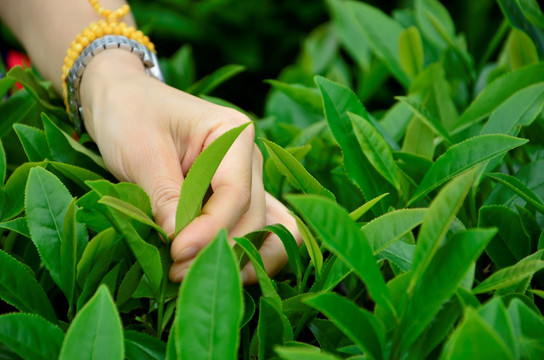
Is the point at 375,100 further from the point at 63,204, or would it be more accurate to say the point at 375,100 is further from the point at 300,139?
the point at 63,204

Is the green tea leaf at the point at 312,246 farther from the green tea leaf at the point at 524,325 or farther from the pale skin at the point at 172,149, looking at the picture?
the green tea leaf at the point at 524,325

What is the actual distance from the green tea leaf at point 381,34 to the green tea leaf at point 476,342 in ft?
3.68

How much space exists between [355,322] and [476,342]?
16 centimetres

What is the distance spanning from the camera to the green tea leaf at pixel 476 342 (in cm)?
53

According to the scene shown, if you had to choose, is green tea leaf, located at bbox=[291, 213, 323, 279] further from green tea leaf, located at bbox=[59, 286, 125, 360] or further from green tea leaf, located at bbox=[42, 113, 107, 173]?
green tea leaf, located at bbox=[42, 113, 107, 173]

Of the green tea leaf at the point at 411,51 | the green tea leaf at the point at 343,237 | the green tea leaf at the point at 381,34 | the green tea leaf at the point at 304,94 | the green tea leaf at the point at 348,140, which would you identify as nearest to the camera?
the green tea leaf at the point at 343,237

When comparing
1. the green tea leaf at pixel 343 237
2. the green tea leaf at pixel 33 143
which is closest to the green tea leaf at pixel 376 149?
the green tea leaf at pixel 343 237

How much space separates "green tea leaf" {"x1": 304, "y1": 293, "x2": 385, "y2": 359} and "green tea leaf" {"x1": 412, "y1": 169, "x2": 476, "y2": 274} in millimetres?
75

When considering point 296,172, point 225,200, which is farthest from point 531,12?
point 225,200

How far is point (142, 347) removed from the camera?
0.75m

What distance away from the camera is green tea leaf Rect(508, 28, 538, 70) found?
134 cm

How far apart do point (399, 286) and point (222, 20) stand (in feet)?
7.42

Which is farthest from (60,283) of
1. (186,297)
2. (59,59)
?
(59,59)

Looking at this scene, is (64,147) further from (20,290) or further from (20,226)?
(20,290)
